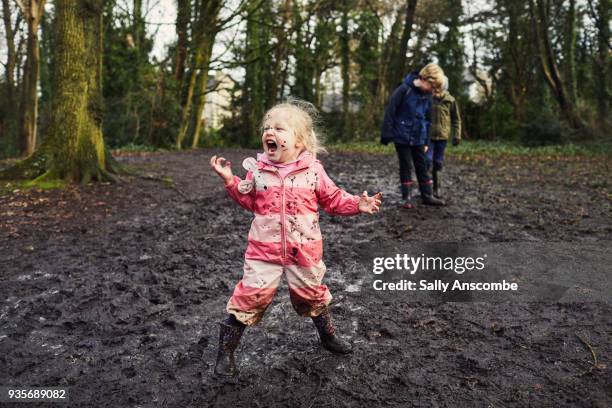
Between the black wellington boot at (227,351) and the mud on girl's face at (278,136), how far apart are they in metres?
1.02

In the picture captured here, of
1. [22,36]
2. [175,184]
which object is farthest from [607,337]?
[22,36]

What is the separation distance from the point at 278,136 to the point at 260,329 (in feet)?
4.60

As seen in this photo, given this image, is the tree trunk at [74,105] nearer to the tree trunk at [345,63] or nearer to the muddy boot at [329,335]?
the muddy boot at [329,335]

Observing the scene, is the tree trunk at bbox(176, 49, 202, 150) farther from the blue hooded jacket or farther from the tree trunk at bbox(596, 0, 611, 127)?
the tree trunk at bbox(596, 0, 611, 127)

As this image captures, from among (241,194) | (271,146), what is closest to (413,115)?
(271,146)

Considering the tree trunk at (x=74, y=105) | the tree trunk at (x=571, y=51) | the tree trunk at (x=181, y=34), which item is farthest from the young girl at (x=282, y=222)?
the tree trunk at (x=571, y=51)

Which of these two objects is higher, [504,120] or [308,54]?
[308,54]

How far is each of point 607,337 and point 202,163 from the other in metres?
11.6

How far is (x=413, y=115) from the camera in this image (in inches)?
265

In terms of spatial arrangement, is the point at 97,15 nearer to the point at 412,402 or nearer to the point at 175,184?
the point at 175,184

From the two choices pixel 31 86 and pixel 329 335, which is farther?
pixel 31 86

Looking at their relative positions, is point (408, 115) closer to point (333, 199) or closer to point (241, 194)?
point (333, 199)

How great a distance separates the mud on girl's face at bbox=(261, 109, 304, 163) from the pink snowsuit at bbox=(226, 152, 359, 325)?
8 centimetres

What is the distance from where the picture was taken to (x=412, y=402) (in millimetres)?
2451
